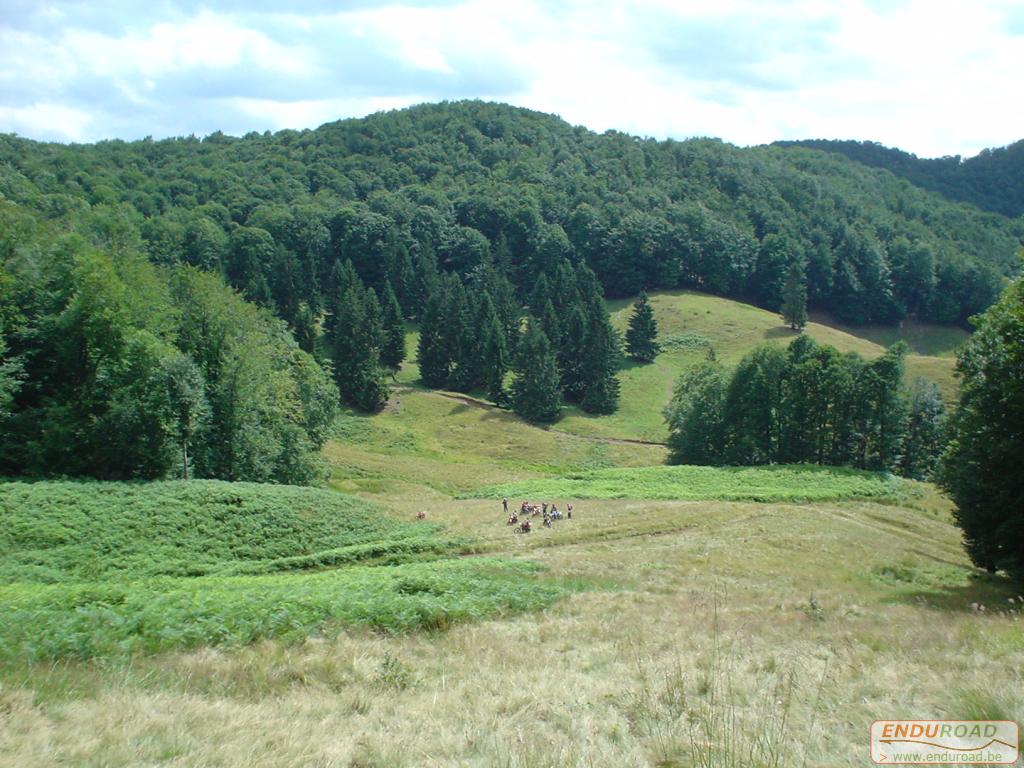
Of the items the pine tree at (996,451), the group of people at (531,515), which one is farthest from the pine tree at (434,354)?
the pine tree at (996,451)

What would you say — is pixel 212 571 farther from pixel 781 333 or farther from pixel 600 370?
pixel 781 333

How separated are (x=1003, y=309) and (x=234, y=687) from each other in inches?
1143

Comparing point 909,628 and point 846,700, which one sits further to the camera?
point 909,628

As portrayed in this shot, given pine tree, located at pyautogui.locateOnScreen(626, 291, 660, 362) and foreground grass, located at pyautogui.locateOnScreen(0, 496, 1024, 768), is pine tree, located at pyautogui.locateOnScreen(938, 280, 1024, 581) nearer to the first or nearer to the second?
foreground grass, located at pyautogui.locateOnScreen(0, 496, 1024, 768)

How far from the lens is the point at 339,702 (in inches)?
333

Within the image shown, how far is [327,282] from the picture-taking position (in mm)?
130000

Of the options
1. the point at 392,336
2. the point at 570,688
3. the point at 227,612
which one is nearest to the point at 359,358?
the point at 392,336

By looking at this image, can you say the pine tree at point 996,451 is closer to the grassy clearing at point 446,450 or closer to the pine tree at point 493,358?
the grassy clearing at point 446,450

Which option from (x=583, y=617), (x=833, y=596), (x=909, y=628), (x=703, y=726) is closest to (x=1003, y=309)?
(x=833, y=596)

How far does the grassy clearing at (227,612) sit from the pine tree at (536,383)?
242 feet

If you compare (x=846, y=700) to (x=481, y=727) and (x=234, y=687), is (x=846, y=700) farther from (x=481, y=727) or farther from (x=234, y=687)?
(x=234, y=687)

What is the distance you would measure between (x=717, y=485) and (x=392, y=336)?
209ft

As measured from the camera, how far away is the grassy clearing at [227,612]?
33.6ft

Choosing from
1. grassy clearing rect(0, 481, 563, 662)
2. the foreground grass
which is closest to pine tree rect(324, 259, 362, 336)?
grassy clearing rect(0, 481, 563, 662)
